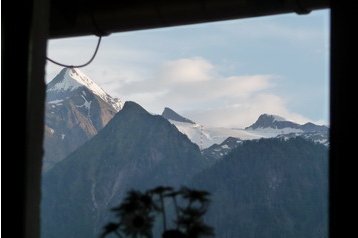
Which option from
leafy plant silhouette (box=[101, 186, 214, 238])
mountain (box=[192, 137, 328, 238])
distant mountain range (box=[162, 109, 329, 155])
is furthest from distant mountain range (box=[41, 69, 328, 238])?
leafy plant silhouette (box=[101, 186, 214, 238])

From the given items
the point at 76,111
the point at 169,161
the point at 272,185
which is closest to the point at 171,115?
the point at 169,161

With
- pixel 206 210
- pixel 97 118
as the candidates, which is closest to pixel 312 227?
pixel 97 118

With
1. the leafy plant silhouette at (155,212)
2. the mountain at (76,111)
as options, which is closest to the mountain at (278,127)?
the mountain at (76,111)

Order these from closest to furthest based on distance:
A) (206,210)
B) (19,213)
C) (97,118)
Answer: (19,213) < (206,210) < (97,118)

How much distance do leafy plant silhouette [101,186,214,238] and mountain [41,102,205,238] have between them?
83.9 feet

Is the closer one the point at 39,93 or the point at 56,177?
the point at 39,93

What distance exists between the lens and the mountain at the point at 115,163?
1196 inches

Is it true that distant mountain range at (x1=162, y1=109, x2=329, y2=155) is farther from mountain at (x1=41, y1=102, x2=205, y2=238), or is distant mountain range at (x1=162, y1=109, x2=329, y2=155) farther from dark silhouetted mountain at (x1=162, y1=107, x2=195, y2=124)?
mountain at (x1=41, y1=102, x2=205, y2=238)

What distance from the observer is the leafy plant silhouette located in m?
0.95

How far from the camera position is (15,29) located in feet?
3.03

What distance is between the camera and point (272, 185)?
36.2 m

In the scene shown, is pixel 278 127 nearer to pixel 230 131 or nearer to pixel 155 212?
pixel 230 131
